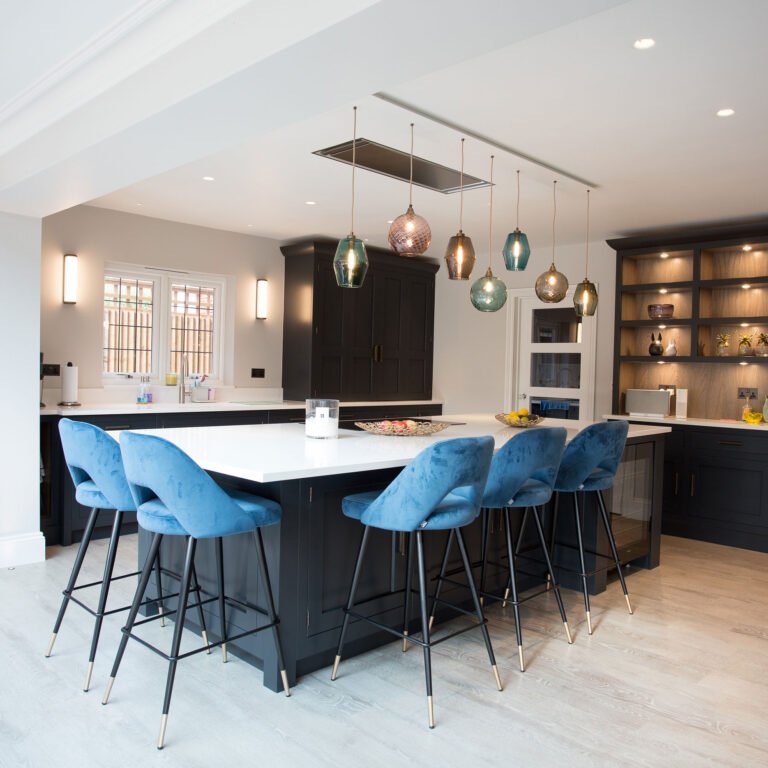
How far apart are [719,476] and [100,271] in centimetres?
514

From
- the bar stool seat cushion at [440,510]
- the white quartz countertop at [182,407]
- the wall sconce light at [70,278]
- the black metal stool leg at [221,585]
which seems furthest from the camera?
the wall sconce light at [70,278]

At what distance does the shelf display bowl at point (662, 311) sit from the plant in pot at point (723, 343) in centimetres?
44

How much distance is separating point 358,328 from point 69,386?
2.81 meters

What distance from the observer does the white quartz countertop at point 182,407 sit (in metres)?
4.80

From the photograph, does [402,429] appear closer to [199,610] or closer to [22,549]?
[199,610]

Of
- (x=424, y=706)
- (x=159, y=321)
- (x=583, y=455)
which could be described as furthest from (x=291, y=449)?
(x=159, y=321)

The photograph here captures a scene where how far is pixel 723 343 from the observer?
5.77 metres

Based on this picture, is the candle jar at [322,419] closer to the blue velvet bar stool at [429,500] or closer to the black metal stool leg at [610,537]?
the blue velvet bar stool at [429,500]

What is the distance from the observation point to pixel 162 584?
323cm

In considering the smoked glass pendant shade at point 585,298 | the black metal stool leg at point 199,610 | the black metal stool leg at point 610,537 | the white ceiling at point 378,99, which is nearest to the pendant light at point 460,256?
the white ceiling at point 378,99

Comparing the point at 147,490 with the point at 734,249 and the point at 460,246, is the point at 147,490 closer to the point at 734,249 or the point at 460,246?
the point at 460,246

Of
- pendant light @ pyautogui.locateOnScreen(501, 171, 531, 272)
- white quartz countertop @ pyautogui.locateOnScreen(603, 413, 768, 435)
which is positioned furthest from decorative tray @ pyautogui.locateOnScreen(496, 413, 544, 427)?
white quartz countertop @ pyautogui.locateOnScreen(603, 413, 768, 435)

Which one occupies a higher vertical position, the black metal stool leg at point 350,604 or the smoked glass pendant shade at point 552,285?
the smoked glass pendant shade at point 552,285

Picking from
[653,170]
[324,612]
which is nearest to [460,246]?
[653,170]
